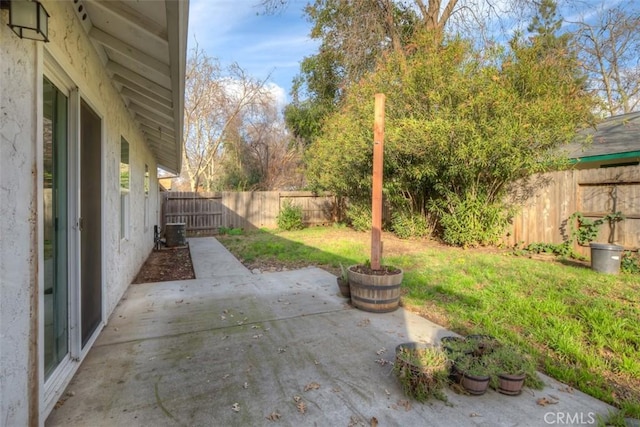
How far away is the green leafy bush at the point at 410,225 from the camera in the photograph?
Result: 9.31 metres

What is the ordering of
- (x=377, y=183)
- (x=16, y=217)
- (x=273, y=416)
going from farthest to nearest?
(x=377, y=183) < (x=273, y=416) < (x=16, y=217)

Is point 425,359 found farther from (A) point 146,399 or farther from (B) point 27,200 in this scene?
(B) point 27,200

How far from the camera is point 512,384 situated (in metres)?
2.24

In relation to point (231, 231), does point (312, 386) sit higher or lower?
lower

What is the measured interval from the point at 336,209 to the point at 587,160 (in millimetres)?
8907

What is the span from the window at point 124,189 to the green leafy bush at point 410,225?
7.07 m

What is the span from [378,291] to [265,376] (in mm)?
1695

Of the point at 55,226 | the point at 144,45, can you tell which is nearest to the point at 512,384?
the point at 55,226

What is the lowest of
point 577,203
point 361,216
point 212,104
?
point 361,216

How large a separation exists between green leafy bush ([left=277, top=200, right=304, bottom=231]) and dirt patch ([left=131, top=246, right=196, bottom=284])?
4880 millimetres

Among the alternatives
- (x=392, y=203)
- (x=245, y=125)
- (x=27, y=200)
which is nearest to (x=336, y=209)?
(x=392, y=203)

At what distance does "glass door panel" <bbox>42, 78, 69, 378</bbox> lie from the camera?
6.83 ft

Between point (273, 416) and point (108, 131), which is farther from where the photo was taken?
point (108, 131)

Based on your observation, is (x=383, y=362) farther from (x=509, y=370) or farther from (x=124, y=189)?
(x=124, y=189)
